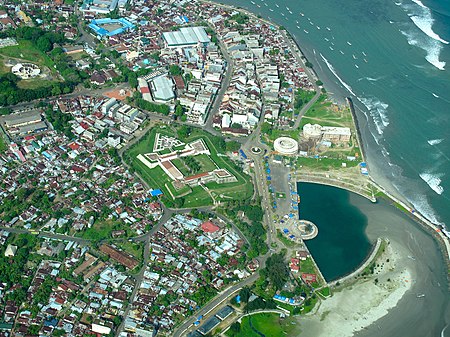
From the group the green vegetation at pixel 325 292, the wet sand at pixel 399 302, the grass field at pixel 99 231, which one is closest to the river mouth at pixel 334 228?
the green vegetation at pixel 325 292

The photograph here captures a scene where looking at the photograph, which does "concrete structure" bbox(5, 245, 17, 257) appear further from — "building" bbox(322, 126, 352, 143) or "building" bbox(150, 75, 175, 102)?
"building" bbox(322, 126, 352, 143)

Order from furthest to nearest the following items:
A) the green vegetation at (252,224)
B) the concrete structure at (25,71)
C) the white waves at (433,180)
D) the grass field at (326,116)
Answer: the concrete structure at (25,71)
the grass field at (326,116)
the white waves at (433,180)
the green vegetation at (252,224)

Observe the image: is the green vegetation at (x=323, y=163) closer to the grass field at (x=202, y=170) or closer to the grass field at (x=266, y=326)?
the grass field at (x=202, y=170)

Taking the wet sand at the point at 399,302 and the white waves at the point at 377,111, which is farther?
the white waves at the point at 377,111

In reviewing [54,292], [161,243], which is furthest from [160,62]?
[54,292]

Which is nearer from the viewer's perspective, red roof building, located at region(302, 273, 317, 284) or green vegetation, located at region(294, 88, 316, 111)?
red roof building, located at region(302, 273, 317, 284)

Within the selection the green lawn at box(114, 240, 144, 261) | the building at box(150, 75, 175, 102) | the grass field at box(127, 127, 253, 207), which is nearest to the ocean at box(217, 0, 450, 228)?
the grass field at box(127, 127, 253, 207)

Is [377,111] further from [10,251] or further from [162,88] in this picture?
[10,251]
